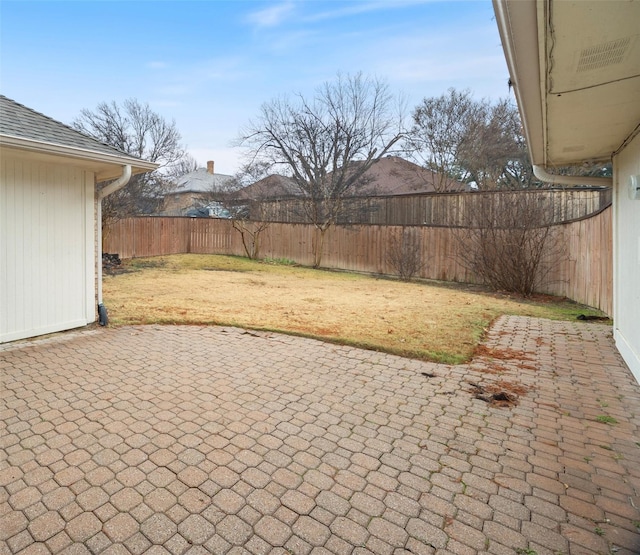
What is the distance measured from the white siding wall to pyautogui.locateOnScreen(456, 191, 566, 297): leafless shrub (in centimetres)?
916

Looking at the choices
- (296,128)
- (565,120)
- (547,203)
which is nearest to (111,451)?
(565,120)

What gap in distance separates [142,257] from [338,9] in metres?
11.7

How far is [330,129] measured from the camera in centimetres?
1702

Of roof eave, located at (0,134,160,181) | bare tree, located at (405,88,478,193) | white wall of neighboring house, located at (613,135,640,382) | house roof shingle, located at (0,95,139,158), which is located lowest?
white wall of neighboring house, located at (613,135,640,382)

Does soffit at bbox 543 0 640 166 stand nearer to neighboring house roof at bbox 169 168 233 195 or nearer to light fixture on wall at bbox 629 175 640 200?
light fixture on wall at bbox 629 175 640 200

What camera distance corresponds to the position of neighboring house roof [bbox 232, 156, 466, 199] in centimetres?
1703

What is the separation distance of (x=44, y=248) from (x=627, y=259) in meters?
6.88

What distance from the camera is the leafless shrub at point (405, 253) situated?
42.3 feet

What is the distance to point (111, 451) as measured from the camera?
2.42 meters

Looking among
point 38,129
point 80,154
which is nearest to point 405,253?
point 80,154

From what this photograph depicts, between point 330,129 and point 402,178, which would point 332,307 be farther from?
point 402,178

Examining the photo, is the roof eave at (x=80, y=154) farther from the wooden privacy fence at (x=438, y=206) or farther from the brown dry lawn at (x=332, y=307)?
the wooden privacy fence at (x=438, y=206)

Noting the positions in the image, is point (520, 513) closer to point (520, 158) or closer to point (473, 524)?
point (473, 524)

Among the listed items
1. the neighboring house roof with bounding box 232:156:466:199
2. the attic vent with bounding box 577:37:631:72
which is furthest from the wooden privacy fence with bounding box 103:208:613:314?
the attic vent with bounding box 577:37:631:72
